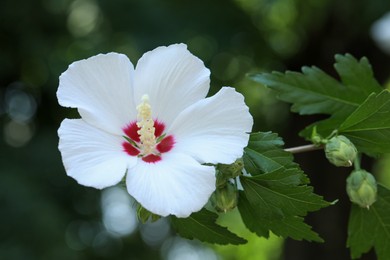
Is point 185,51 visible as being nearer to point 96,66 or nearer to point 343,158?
point 96,66

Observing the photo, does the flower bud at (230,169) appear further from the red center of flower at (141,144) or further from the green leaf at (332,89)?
the green leaf at (332,89)

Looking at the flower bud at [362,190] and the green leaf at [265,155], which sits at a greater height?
the green leaf at [265,155]

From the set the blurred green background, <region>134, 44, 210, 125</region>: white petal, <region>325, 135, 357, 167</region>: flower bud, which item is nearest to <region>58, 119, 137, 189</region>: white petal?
<region>134, 44, 210, 125</region>: white petal

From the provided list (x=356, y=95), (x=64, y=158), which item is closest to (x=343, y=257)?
(x=356, y=95)


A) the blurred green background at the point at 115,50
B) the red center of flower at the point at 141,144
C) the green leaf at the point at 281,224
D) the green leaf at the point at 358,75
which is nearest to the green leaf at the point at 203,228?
the green leaf at the point at 281,224

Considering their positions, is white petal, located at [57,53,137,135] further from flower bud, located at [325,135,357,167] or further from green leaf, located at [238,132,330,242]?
flower bud, located at [325,135,357,167]

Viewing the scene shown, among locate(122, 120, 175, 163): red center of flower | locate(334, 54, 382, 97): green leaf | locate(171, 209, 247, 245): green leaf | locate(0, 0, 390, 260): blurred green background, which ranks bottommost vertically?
locate(0, 0, 390, 260): blurred green background
